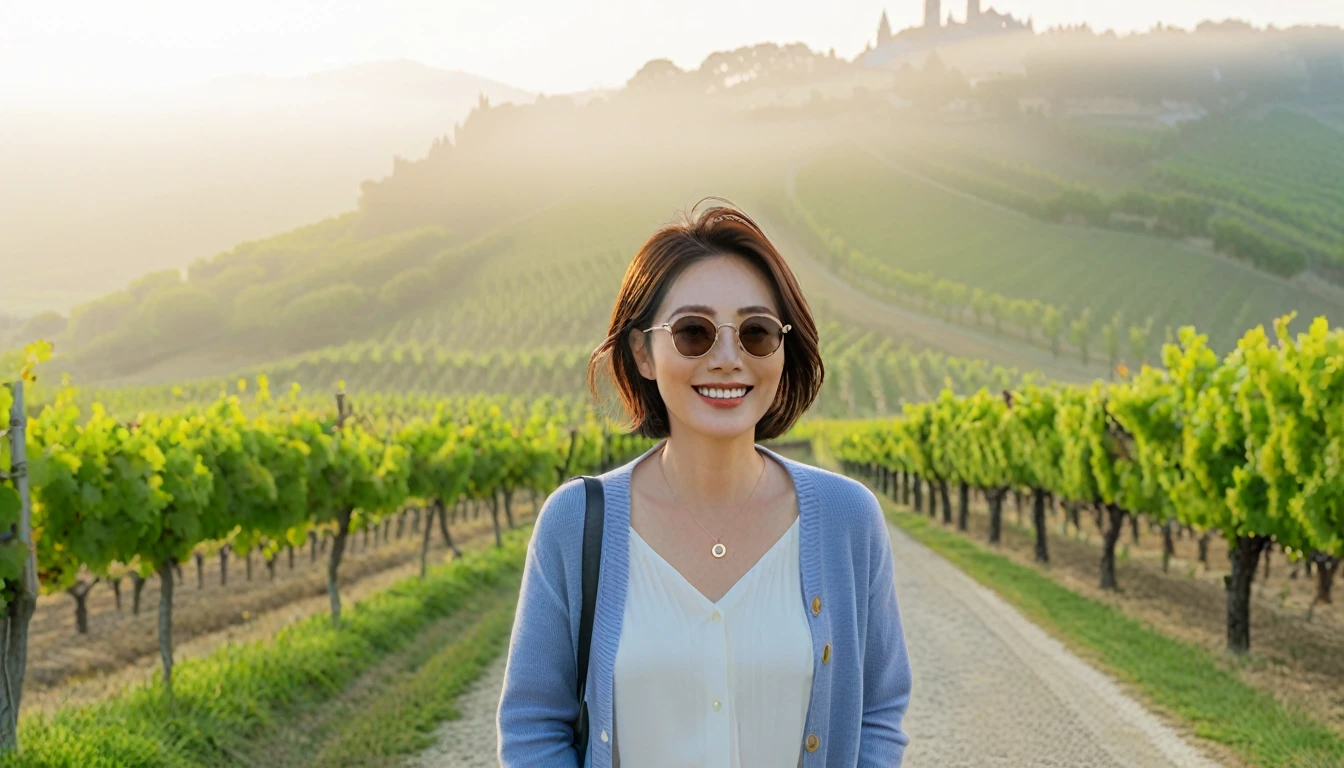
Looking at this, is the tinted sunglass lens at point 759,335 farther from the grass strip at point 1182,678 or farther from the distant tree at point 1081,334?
the distant tree at point 1081,334

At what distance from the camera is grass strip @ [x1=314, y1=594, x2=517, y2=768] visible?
736 centimetres

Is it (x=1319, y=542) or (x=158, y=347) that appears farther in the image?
(x=158, y=347)

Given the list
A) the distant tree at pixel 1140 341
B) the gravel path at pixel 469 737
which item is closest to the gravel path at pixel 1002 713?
the gravel path at pixel 469 737

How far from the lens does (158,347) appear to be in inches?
4968

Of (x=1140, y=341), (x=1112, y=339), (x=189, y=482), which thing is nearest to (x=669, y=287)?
(x=189, y=482)

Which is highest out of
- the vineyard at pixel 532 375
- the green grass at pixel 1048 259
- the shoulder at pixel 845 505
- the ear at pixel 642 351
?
the ear at pixel 642 351

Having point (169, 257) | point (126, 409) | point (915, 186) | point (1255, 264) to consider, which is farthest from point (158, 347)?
point (1255, 264)

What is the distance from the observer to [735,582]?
198 centimetres

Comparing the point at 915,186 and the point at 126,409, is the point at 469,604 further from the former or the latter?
the point at 915,186

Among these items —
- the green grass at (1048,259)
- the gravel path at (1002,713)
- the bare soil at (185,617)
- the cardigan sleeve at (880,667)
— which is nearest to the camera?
the cardigan sleeve at (880,667)

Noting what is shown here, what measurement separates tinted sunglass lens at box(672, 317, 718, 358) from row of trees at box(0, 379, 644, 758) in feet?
16.3

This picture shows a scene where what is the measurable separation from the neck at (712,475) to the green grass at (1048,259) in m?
93.0

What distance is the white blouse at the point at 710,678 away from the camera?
6.21 feet

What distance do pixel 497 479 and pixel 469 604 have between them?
7.22m
